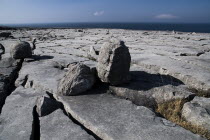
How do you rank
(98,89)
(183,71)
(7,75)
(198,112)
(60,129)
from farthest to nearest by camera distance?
(7,75) < (183,71) < (98,89) < (198,112) < (60,129)

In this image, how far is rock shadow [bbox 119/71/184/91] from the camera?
3816 mm

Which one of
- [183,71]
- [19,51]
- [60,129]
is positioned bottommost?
[60,129]

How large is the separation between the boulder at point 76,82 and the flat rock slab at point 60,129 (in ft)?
1.90

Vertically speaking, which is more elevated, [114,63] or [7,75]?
[114,63]

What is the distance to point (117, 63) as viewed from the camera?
12.3 ft

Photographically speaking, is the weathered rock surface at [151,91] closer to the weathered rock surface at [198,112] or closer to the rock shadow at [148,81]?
the rock shadow at [148,81]

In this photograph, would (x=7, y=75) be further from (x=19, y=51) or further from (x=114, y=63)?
(x=114, y=63)

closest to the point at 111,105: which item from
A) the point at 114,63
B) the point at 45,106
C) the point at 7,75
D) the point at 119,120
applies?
the point at 119,120

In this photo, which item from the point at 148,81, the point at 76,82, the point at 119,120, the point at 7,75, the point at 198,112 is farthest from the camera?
the point at 7,75

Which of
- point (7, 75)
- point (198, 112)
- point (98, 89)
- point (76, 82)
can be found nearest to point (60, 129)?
point (76, 82)

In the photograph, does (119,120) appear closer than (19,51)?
Yes

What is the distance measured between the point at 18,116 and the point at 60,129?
0.76m

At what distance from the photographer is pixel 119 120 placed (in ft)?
9.24

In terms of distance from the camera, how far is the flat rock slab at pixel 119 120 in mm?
2516
